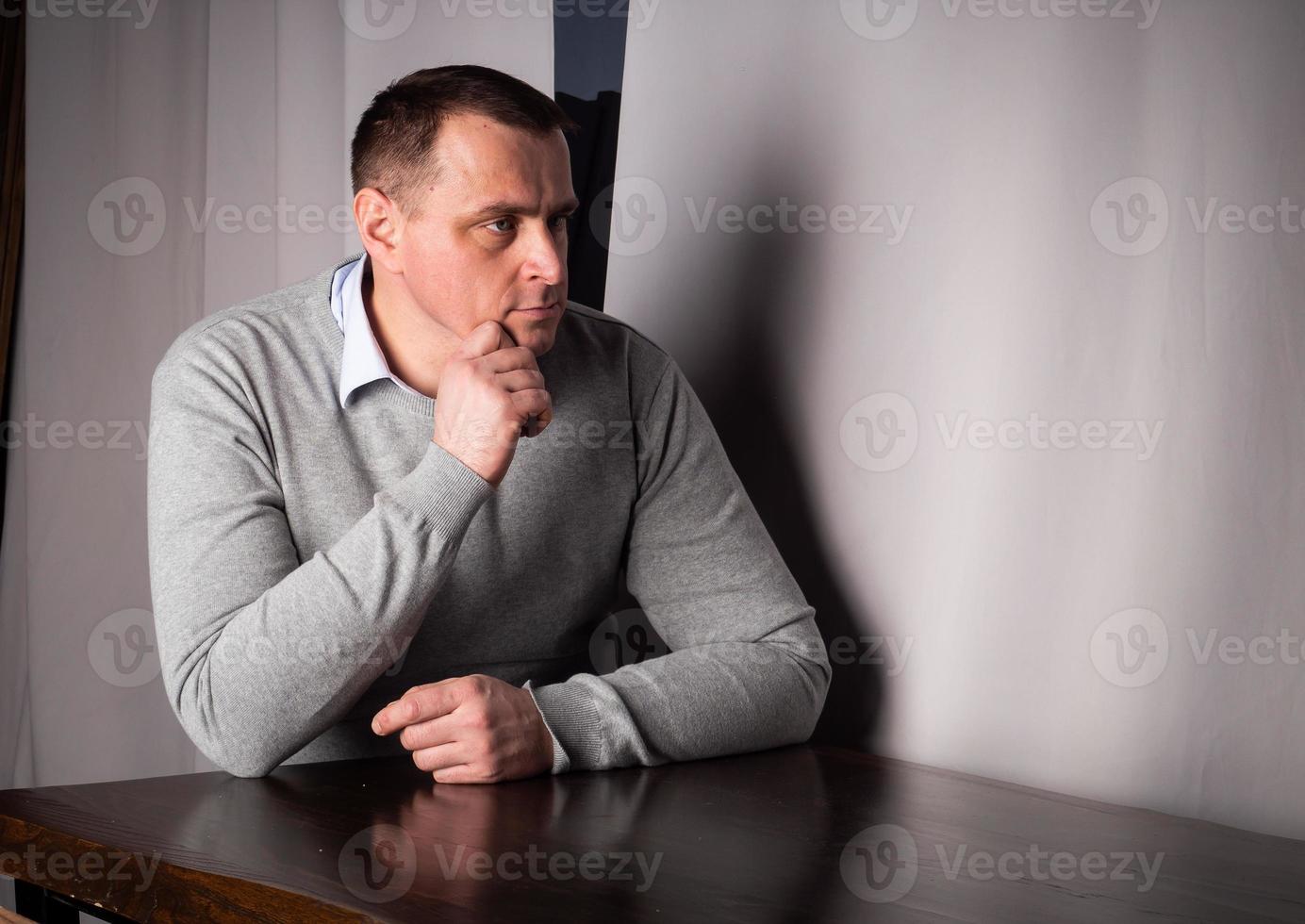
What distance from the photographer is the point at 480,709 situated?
1.18m

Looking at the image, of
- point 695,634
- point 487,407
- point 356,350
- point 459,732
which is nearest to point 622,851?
point 459,732

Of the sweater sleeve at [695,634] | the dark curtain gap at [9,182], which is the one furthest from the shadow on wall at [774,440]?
the dark curtain gap at [9,182]

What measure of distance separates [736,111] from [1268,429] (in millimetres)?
Result: 925

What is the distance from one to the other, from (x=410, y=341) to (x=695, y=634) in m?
0.50

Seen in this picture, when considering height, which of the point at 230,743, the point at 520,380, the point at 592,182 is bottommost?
the point at 230,743

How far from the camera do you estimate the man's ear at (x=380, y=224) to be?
1.49 metres

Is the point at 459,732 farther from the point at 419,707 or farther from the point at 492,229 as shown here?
the point at 492,229

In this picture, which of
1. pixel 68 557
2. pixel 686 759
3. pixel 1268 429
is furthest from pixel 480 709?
pixel 68 557

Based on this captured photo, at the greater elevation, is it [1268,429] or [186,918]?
[1268,429]

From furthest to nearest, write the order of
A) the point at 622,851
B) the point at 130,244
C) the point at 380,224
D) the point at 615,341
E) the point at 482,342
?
the point at 130,244
the point at 615,341
the point at 380,224
the point at 482,342
the point at 622,851

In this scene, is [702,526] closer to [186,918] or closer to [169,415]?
[169,415]

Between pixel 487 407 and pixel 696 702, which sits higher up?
pixel 487 407

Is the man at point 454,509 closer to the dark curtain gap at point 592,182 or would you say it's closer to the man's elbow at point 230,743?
the man's elbow at point 230,743

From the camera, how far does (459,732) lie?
3.84 ft
